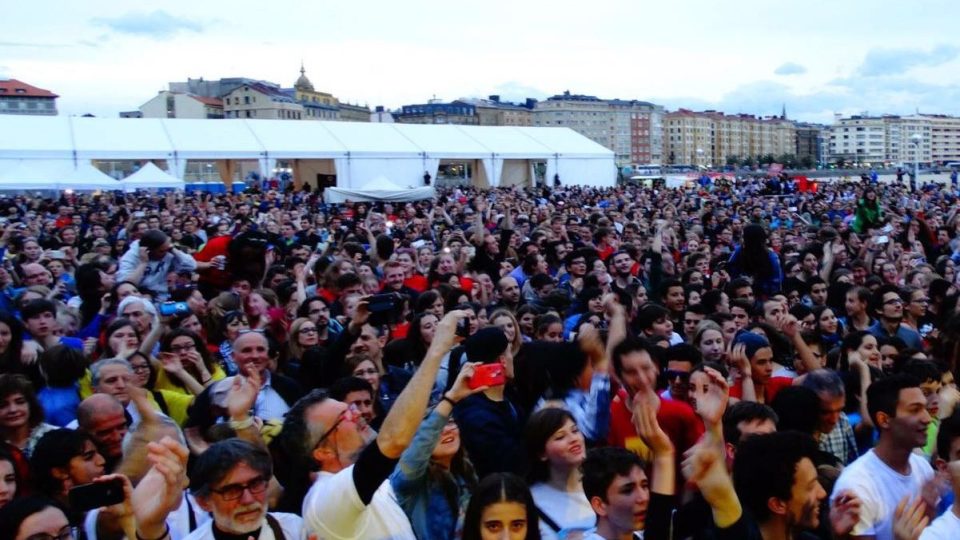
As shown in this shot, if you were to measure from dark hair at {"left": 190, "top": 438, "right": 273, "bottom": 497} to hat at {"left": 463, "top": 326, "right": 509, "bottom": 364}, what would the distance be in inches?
48.5

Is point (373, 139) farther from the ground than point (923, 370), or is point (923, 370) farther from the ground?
point (373, 139)

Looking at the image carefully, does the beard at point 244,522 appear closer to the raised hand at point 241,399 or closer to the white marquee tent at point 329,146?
the raised hand at point 241,399

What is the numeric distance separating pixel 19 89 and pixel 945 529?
104 metres

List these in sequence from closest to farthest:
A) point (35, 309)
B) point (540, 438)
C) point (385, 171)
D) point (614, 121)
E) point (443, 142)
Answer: point (540, 438), point (35, 309), point (385, 171), point (443, 142), point (614, 121)

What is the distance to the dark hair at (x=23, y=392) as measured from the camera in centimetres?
386

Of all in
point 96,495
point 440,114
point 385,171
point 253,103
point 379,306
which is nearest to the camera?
point 96,495

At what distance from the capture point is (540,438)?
10.4ft

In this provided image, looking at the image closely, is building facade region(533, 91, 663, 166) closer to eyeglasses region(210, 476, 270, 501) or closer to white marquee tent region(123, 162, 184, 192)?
white marquee tent region(123, 162, 184, 192)

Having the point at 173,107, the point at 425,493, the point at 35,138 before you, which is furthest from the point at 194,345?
the point at 173,107

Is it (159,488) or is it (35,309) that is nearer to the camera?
(159,488)

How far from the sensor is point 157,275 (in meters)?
7.75

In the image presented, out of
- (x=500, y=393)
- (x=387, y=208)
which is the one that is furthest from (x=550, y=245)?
(x=387, y=208)

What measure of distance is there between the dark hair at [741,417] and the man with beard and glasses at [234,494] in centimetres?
178

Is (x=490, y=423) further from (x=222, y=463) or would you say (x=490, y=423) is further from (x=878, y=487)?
(x=878, y=487)
